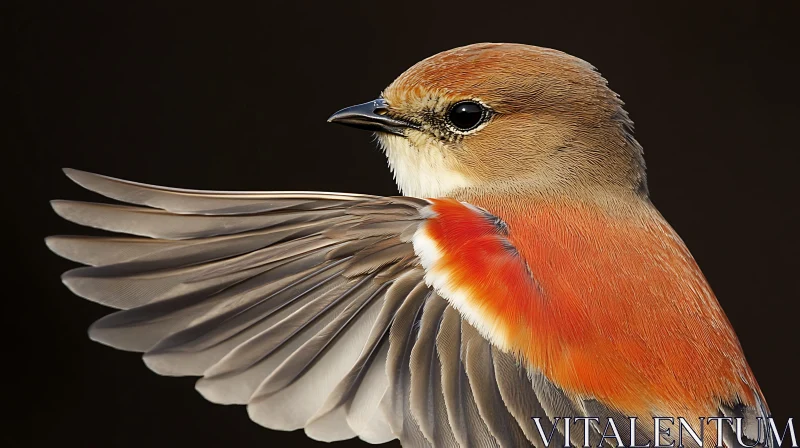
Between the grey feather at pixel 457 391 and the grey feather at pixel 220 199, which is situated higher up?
the grey feather at pixel 220 199

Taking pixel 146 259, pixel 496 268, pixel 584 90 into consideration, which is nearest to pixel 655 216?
pixel 584 90

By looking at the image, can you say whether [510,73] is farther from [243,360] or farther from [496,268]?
[243,360]

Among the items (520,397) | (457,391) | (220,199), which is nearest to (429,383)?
(457,391)

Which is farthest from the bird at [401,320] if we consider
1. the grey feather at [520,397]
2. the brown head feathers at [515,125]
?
the brown head feathers at [515,125]

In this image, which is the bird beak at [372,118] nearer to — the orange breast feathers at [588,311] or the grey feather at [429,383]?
the orange breast feathers at [588,311]

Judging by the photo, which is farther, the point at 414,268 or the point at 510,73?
the point at 510,73
